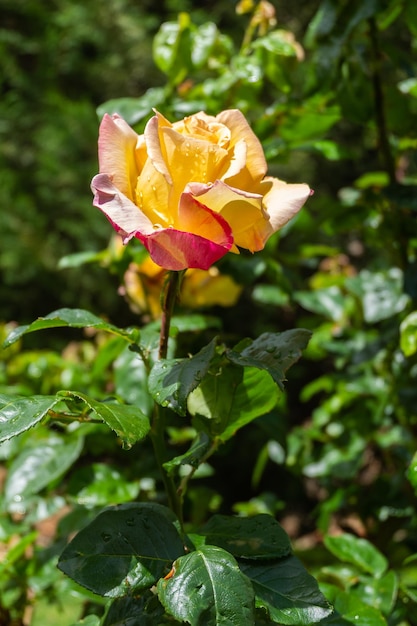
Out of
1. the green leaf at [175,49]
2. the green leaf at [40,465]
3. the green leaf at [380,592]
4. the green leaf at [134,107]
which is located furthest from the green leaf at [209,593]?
the green leaf at [175,49]

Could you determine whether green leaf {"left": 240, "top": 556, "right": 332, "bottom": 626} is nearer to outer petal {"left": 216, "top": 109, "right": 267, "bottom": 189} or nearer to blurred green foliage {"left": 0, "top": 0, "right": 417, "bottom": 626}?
blurred green foliage {"left": 0, "top": 0, "right": 417, "bottom": 626}

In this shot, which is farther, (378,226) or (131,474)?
(378,226)

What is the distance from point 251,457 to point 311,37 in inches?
70.0

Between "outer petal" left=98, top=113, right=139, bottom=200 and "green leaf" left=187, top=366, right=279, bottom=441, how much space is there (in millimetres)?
188

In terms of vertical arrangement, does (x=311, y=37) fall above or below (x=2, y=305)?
above

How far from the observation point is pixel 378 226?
47.8 inches

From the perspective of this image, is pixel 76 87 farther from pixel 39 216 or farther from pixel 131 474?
pixel 131 474

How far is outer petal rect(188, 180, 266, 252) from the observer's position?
545 mm

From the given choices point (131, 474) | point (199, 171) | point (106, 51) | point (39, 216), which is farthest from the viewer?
point (106, 51)

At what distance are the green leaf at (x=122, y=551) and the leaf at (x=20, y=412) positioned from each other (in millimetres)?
130

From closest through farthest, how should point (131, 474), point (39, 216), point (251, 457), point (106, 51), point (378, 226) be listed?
point (131, 474), point (378, 226), point (251, 457), point (39, 216), point (106, 51)

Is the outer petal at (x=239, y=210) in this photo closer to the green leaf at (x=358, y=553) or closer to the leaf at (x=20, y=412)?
the leaf at (x=20, y=412)

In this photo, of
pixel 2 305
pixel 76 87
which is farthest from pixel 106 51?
pixel 2 305

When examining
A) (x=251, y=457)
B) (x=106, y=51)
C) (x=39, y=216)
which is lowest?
(x=251, y=457)
